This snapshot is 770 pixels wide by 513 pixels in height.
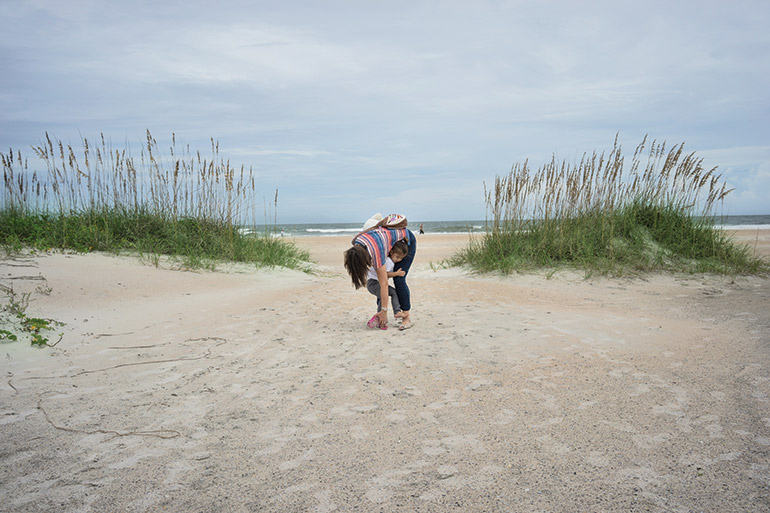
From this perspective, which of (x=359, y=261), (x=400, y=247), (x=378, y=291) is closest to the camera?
(x=359, y=261)

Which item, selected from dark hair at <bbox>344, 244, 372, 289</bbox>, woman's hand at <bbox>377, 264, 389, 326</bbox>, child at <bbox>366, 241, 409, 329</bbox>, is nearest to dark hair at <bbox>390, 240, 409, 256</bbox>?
child at <bbox>366, 241, 409, 329</bbox>

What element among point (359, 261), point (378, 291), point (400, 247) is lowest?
point (378, 291)

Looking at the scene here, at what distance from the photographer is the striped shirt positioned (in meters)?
4.27

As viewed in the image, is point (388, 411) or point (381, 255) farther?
point (381, 255)

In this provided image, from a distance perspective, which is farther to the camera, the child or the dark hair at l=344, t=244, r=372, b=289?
the child

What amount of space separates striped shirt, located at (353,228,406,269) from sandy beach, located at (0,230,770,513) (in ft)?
2.33

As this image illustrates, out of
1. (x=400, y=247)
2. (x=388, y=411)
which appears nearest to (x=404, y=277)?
(x=400, y=247)

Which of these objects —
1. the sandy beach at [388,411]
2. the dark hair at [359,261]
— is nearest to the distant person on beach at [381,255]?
the dark hair at [359,261]

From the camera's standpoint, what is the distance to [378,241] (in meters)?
4.32

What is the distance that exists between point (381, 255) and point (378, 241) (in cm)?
13

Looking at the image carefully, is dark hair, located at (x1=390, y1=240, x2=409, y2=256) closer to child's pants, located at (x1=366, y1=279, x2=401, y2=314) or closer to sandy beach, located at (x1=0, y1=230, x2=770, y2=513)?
child's pants, located at (x1=366, y1=279, x2=401, y2=314)

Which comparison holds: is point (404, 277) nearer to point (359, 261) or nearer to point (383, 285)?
point (383, 285)

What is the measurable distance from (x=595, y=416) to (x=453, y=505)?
3.77 feet

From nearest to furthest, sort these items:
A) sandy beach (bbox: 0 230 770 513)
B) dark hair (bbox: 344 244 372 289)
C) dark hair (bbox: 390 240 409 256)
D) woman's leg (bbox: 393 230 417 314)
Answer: sandy beach (bbox: 0 230 770 513)
dark hair (bbox: 344 244 372 289)
dark hair (bbox: 390 240 409 256)
woman's leg (bbox: 393 230 417 314)
